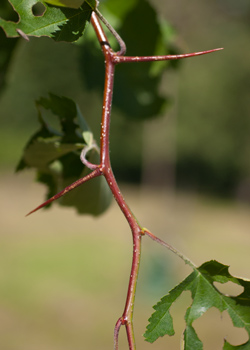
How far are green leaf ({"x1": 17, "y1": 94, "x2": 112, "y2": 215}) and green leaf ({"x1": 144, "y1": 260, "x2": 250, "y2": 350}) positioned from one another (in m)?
0.23

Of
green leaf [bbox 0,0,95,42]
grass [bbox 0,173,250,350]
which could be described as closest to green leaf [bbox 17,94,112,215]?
green leaf [bbox 0,0,95,42]

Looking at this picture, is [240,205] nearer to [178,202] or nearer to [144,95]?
[178,202]

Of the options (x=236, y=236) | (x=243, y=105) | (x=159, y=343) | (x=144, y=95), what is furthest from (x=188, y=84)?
(x=144, y=95)

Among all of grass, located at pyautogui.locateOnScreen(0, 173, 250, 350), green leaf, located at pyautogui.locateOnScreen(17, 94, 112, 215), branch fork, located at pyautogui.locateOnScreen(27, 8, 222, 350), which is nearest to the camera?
branch fork, located at pyautogui.locateOnScreen(27, 8, 222, 350)

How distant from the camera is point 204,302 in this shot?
531mm

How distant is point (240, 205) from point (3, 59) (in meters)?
10.9

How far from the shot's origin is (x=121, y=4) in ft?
3.32

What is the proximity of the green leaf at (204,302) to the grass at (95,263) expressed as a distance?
404cm

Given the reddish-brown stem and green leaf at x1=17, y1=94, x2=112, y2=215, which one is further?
green leaf at x1=17, y1=94, x2=112, y2=215

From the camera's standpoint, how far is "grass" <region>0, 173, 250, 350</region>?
493cm

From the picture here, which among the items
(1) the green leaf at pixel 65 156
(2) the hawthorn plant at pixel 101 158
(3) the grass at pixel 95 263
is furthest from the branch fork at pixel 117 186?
(3) the grass at pixel 95 263

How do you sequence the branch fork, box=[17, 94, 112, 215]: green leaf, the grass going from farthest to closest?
the grass → box=[17, 94, 112, 215]: green leaf → the branch fork

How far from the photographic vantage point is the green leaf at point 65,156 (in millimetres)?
702

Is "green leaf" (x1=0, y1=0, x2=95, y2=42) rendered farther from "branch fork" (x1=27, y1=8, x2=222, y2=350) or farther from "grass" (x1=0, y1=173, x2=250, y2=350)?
"grass" (x1=0, y1=173, x2=250, y2=350)
